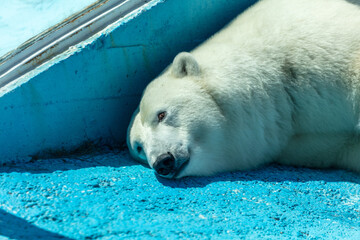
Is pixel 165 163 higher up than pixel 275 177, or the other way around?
pixel 165 163

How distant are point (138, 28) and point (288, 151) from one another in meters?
1.39

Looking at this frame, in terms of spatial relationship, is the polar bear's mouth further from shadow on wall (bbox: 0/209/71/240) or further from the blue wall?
shadow on wall (bbox: 0/209/71/240)

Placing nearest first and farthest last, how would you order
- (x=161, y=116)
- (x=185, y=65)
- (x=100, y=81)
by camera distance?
(x=161, y=116), (x=185, y=65), (x=100, y=81)

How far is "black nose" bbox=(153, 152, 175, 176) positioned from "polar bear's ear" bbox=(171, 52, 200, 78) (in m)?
0.59

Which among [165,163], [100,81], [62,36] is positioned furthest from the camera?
[100,81]

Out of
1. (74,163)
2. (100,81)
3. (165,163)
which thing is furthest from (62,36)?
(165,163)

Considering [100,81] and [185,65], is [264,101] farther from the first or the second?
[100,81]

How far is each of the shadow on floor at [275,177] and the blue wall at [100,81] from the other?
78cm

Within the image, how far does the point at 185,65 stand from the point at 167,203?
958 millimetres

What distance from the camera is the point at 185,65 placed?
313cm

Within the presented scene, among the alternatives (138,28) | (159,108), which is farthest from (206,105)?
(138,28)

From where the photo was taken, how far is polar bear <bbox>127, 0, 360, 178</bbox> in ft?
9.89

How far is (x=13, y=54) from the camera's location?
312 centimetres

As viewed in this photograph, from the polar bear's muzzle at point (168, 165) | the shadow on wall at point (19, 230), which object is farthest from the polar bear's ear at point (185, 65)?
the shadow on wall at point (19, 230)
